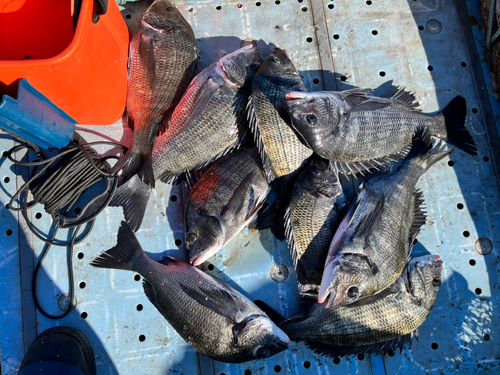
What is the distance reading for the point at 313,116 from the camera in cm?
247

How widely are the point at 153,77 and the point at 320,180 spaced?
1467 mm

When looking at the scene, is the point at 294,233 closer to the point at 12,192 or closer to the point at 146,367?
the point at 146,367

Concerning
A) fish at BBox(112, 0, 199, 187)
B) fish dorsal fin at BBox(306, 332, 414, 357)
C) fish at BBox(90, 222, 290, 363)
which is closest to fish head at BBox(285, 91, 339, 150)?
fish at BBox(112, 0, 199, 187)

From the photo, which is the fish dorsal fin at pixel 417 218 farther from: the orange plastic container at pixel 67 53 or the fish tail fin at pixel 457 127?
the orange plastic container at pixel 67 53

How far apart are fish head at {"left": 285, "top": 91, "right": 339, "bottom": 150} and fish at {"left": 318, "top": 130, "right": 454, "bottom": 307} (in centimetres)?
55

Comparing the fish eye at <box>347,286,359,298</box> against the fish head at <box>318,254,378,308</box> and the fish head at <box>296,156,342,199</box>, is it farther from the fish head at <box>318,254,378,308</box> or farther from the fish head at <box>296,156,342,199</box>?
the fish head at <box>296,156,342,199</box>

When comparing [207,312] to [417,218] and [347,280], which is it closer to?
[347,280]

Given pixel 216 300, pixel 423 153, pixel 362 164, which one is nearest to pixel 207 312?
pixel 216 300

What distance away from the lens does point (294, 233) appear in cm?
268

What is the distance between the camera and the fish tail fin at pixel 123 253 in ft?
9.05

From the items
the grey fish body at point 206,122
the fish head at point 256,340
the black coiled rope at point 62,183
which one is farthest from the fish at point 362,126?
the black coiled rope at point 62,183

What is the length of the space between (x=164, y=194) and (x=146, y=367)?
135cm

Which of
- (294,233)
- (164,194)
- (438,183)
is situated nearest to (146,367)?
(164,194)

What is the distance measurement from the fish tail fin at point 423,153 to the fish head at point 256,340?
63.7 inches
